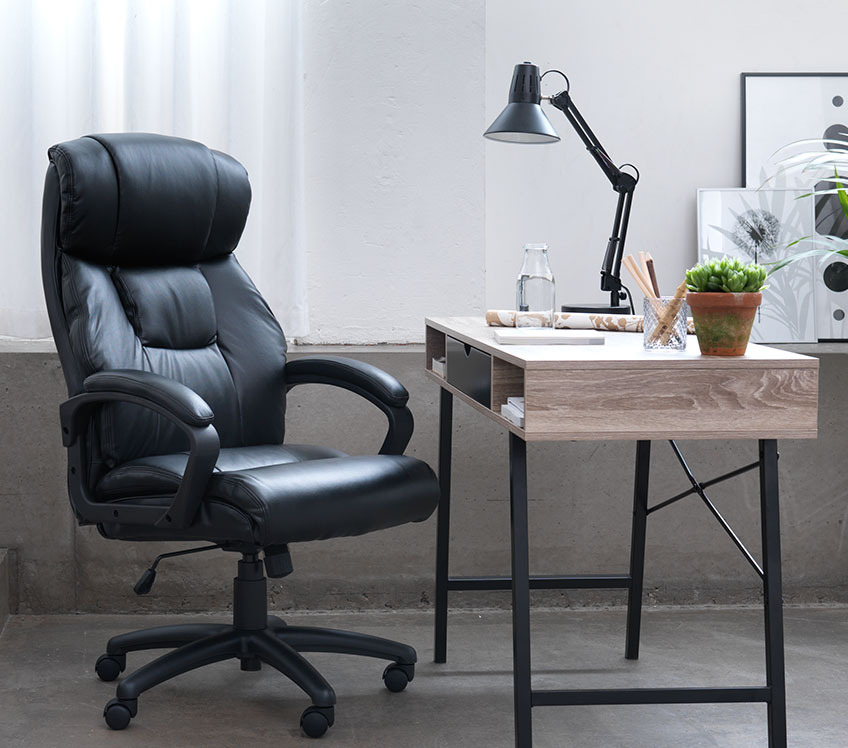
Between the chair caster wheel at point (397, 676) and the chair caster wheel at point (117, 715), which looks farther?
the chair caster wheel at point (397, 676)

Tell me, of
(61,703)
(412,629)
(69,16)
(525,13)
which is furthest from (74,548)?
(525,13)

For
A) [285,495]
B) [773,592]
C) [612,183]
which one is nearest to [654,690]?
[773,592]

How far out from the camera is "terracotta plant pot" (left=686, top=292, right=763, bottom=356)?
1.80 metres

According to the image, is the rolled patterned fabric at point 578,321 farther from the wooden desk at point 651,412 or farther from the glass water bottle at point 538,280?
the wooden desk at point 651,412

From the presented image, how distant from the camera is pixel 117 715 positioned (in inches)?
87.6

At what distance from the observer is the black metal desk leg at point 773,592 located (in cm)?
185

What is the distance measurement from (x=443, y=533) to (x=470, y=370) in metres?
0.58

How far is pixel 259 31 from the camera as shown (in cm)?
307

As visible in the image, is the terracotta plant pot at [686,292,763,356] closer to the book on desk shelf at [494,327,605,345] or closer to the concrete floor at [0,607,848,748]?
the book on desk shelf at [494,327,605,345]

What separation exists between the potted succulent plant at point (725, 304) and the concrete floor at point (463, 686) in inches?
34.1

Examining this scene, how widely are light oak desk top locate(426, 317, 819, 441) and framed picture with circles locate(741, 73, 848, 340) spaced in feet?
5.41

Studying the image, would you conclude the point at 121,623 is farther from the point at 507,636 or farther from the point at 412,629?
the point at 507,636

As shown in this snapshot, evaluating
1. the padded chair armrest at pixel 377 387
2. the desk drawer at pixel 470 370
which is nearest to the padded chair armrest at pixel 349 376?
the padded chair armrest at pixel 377 387

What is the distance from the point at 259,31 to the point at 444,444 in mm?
1272
